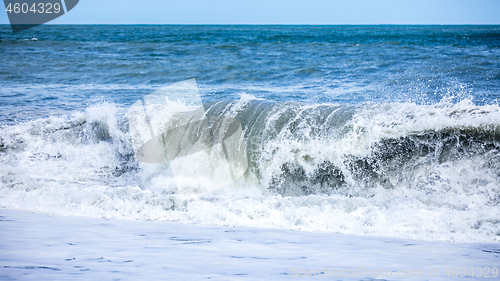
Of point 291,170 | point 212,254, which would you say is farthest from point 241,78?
point 212,254

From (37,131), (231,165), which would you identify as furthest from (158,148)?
(37,131)

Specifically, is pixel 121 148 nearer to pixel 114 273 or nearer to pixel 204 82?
pixel 114 273

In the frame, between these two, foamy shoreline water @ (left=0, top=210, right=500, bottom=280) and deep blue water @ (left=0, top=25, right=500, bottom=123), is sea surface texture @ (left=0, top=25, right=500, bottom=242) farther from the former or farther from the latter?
deep blue water @ (left=0, top=25, right=500, bottom=123)

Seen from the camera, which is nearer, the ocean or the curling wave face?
the ocean

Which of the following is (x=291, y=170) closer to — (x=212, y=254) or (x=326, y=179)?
(x=326, y=179)

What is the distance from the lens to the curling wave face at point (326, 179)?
4211mm

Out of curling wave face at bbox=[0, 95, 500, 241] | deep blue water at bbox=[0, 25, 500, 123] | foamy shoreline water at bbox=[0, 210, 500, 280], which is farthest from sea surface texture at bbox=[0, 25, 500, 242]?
deep blue water at bbox=[0, 25, 500, 123]

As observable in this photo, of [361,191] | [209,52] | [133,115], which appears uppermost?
[209,52]

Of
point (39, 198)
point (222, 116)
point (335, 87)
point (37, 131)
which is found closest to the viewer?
point (39, 198)

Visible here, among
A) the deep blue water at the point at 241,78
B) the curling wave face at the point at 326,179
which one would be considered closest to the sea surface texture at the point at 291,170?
the curling wave face at the point at 326,179

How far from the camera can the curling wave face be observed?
421cm

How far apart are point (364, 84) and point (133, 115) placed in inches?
285

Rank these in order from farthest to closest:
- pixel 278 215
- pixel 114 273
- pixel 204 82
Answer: pixel 204 82 → pixel 278 215 → pixel 114 273

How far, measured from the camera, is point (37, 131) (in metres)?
8.08
